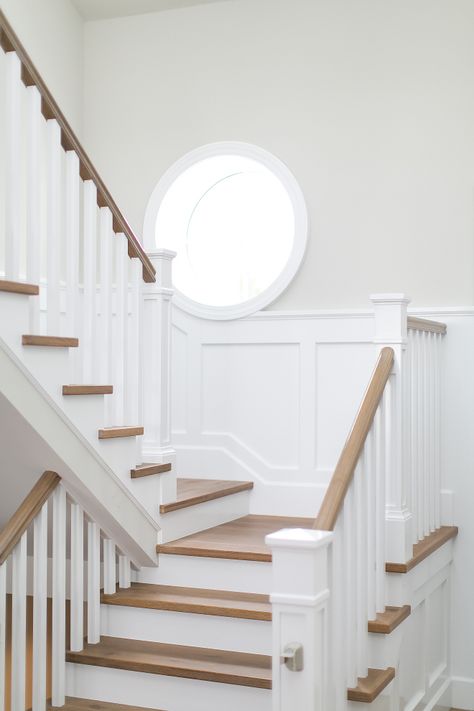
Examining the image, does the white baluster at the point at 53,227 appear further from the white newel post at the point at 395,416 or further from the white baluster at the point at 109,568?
the white newel post at the point at 395,416

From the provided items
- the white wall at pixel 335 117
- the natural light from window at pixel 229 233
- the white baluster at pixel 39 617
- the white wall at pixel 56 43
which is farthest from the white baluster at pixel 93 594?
the white wall at pixel 56 43

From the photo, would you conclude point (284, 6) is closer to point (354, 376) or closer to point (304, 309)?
point (304, 309)

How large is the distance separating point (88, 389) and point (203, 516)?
44.6 inches

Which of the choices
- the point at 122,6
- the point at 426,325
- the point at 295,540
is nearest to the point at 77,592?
the point at 295,540

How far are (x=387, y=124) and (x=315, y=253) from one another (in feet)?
2.44

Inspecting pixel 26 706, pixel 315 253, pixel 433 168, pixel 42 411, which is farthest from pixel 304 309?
pixel 26 706

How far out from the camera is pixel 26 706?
11.5ft

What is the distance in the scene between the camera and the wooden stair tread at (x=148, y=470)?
3826mm

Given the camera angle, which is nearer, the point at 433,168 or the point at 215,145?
the point at 433,168

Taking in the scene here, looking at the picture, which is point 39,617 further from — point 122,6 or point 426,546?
point 122,6

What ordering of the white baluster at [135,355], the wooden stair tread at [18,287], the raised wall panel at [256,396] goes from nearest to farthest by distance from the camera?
the wooden stair tread at [18,287], the white baluster at [135,355], the raised wall panel at [256,396]

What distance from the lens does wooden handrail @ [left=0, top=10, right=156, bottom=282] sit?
3.13m

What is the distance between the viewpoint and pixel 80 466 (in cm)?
350

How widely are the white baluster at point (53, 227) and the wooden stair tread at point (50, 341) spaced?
49 millimetres
